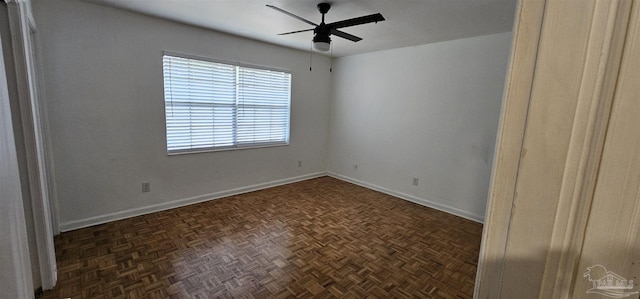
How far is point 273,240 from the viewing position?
2748 mm

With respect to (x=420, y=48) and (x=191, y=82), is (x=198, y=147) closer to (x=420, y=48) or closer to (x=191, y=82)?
(x=191, y=82)

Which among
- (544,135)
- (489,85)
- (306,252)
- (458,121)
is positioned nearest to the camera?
(544,135)

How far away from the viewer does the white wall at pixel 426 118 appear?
3.33 m

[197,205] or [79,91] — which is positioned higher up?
[79,91]

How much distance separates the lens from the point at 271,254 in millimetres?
2496

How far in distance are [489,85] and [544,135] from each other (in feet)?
11.6

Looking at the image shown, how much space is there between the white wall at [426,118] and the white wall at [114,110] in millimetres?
2030

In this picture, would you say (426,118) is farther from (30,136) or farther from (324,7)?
(30,136)

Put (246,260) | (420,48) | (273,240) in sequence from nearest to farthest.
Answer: (246,260) < (273,240) < (420,48)

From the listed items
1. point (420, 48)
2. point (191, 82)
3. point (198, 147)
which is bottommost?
point (198, 147)

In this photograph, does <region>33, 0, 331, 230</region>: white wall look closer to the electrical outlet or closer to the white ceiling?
the electrical outlet

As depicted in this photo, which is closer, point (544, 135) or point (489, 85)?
point (544, 135)

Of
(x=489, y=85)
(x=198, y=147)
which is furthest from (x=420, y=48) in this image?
(x=198, y=147)

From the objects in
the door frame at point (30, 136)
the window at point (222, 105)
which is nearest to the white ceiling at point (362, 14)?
the window at point (222, 105)
